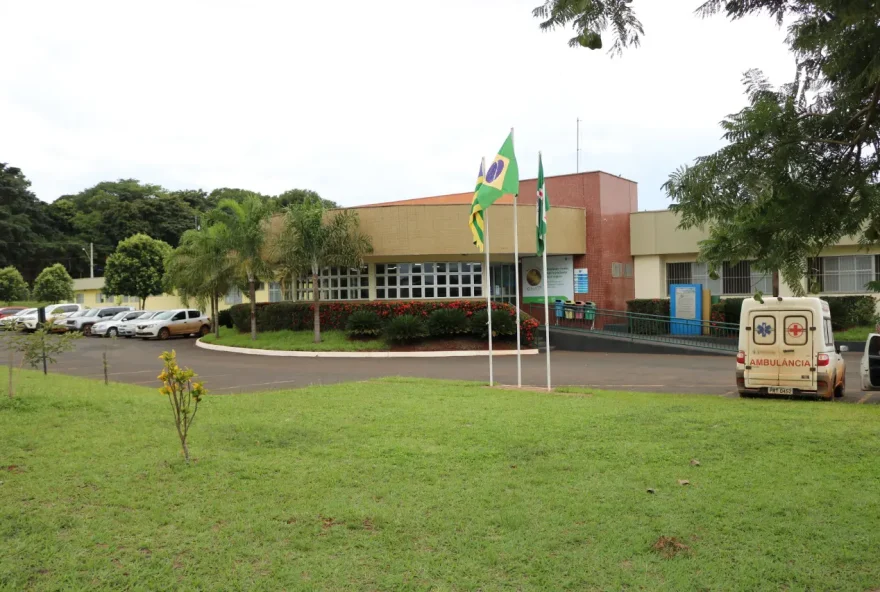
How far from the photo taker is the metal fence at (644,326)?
80.7ft

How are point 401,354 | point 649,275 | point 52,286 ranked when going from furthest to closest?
1. point 52,286
2. point 649,275
3. point 401,354

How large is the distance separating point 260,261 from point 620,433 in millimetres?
20953

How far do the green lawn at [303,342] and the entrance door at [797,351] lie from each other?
14373 millimetres

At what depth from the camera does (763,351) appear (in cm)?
1287

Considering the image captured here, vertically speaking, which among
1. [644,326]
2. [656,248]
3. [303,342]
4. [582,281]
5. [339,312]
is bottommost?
[303,342]

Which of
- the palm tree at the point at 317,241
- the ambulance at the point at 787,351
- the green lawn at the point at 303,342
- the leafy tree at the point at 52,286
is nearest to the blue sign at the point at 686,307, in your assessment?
the green lawn at the point at 303,342

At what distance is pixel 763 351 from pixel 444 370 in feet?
27.4

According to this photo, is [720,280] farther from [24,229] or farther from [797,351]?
[24,229]

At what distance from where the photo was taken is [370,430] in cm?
841

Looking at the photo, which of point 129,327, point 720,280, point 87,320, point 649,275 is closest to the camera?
point 720,280

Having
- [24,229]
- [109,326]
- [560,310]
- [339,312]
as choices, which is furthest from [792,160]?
[24,229]

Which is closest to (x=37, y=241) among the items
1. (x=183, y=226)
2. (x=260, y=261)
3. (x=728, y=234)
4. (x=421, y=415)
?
(x=183, y=226)

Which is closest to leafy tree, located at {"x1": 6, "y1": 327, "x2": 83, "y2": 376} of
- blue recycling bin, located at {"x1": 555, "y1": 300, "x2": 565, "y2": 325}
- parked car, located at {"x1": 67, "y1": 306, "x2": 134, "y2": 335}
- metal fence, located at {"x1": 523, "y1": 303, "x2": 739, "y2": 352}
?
metal fence, located at {"x1": 523, "y1": 303, "x2": 739, "y2": 352}

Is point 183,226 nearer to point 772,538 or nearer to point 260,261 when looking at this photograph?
point 260,261
